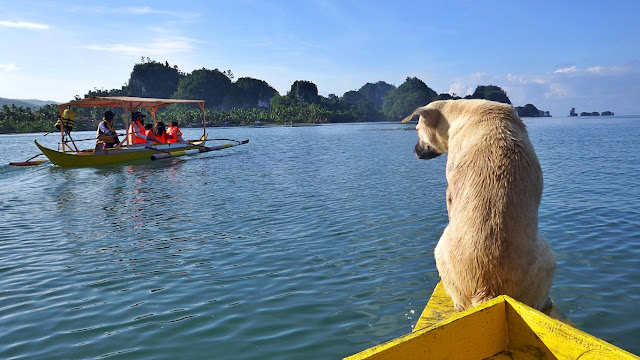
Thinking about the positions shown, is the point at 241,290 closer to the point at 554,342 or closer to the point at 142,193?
the point at 554,342

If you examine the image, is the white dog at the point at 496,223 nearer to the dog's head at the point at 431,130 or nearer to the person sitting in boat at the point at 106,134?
the dog's head at the point at 431,130

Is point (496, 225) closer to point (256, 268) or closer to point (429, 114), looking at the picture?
point (429, 114)

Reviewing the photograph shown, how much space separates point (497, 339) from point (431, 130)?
253 cm

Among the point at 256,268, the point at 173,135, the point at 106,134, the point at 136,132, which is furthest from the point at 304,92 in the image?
the point at 256,268

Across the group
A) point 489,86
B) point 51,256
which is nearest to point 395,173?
point 51,256

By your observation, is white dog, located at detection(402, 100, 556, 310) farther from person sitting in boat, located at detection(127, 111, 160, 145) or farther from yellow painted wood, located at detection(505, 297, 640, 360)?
person sitting in boat, located at detection(127, 111, 160, 145)

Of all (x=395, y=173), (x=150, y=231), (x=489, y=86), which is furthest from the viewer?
(x=489, y=86)

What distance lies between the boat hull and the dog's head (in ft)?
69.6

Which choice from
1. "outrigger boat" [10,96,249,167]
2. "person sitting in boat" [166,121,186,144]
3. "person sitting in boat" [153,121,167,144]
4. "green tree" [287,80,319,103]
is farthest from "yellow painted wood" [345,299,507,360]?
"green tree" [287,80,319,103]

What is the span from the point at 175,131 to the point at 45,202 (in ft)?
48.6

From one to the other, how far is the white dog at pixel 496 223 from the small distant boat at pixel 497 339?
35 centimetres

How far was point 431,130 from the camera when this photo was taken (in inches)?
187

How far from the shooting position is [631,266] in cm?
671

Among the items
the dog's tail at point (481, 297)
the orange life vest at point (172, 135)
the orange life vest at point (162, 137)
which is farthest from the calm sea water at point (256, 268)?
the orange life vest at point (172, 135)
